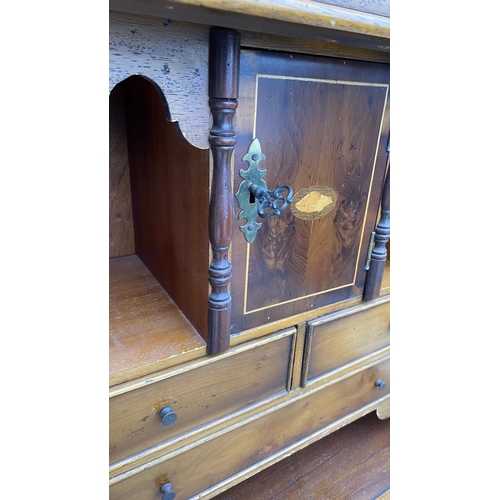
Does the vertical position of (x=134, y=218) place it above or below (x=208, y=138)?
below

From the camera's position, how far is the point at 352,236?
37.4 inches

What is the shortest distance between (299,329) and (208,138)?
522 millimetres

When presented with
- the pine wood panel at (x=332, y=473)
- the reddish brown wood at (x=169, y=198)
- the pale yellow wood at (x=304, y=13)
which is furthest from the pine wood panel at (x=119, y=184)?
the pine wood panel at (x=332, y=473)

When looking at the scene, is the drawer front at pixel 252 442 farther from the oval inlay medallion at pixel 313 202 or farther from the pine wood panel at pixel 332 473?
the oval inlay medallion at pixel 313 202

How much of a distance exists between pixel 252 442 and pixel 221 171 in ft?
2.34

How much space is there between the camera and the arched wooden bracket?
71 centimetres

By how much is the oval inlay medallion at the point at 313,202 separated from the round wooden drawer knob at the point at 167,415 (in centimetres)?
48

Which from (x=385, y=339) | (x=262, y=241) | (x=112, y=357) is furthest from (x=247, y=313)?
(x=385, y=339)

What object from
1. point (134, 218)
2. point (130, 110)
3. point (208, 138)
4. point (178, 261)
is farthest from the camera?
point (134, 218)

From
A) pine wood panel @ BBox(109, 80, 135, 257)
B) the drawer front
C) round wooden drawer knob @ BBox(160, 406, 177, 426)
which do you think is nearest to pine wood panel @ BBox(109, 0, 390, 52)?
pine wood panel @ BBox(109, 80, 135, 257)

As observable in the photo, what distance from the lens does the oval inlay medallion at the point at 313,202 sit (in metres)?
0.82

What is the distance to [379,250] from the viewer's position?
101 cm

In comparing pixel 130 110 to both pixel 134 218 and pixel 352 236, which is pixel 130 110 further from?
pixel 352 236

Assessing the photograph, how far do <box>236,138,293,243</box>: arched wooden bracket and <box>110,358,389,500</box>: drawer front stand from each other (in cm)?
55
